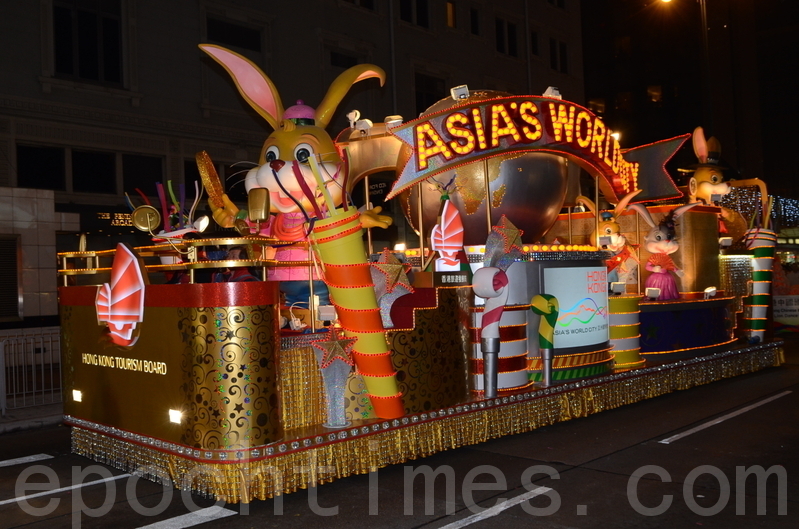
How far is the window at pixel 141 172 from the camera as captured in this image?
1741cm

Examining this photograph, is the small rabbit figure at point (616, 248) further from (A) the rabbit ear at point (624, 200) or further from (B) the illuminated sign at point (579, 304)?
(B) the illuminated sign at point (579, 304)

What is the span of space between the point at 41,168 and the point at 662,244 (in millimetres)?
13316

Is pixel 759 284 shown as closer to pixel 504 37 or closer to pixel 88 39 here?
pixel 88 39

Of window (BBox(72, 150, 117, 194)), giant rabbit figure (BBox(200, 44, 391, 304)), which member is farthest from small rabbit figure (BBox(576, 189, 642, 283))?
window (BBox(72, 150, 117, 194))

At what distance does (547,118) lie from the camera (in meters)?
8.34

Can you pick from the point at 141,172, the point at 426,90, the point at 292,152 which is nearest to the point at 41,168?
the point at 141,172

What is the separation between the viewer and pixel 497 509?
18.3 ft

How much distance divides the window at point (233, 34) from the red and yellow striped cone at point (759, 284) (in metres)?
13.8

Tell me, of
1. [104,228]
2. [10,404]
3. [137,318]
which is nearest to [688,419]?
[137,318]

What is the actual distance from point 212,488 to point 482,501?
217cm

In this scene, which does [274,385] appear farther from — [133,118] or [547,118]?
[133,118]

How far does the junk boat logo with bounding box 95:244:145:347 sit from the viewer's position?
621 cm

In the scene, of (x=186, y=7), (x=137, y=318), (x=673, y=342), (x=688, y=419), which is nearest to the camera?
Result: (x=137, y=318)

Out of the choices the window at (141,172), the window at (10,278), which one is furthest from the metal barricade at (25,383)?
the window at (141,172)
